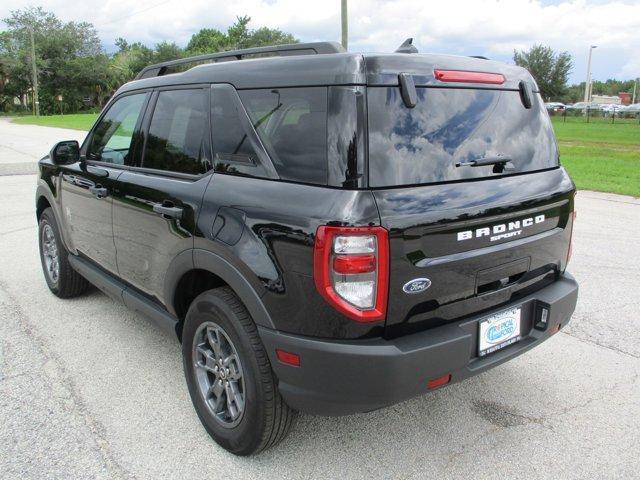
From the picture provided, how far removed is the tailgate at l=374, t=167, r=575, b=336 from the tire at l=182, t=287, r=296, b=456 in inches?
25.2

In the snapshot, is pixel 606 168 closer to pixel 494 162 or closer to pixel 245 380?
pixel 494 162

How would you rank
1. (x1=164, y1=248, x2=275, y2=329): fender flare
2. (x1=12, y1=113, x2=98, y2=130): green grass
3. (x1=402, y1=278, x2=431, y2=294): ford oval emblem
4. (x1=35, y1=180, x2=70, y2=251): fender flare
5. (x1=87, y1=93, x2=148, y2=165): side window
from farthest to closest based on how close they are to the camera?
(x1=12, y1=113, x2=98, y2=130): green grass, (x1=35, y1=180, x2=70, y2=251): fender flare, (x1=87, y1=93, x2=148, y2=165): side window, (x1=164, y1=248, x2=275, y2=329): fender flare, (x1=402, y1=278, x2=431, y2=294): ford oval emblem

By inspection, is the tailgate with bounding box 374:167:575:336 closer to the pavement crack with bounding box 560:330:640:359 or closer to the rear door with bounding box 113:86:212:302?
the rear door with bounding box 113:86:212:302

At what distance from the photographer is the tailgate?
2182 millimetres

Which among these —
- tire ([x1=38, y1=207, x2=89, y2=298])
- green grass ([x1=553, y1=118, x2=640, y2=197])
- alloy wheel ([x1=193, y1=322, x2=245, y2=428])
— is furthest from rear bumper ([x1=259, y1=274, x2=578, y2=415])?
green grass ([x1=553, y1=118, x2=640, y2=197])

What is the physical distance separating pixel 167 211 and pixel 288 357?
1.09m

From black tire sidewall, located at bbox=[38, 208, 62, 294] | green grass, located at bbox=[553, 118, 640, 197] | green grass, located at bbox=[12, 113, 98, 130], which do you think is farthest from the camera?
green grass, located at bbox=[12, 113, 98, 130]

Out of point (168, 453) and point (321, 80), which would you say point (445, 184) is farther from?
point (168, 453)

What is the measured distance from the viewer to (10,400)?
10.4 feet

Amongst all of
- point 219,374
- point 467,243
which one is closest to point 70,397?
point 219,374

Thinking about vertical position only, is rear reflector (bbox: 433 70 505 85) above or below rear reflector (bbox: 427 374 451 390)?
above

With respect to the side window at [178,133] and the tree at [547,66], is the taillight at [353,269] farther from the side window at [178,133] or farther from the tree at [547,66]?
the tree at [547,66]

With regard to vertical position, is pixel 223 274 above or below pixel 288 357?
above

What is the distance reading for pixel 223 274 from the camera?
2492mm
